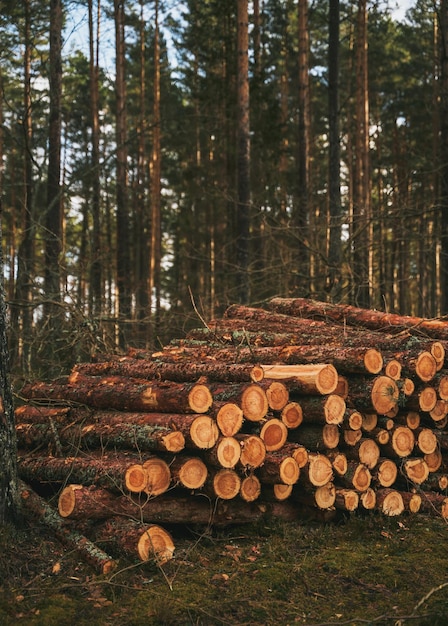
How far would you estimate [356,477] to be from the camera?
609cm

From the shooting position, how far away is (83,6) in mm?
15578

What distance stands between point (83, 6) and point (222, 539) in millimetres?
14016

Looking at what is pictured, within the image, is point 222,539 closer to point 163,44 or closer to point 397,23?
point 163,44

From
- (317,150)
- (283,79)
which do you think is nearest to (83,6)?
(283,79)

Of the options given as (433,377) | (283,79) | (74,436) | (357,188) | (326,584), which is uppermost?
(283,79)

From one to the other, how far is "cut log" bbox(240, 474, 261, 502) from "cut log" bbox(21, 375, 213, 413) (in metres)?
0.71

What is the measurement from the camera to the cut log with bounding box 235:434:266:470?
5.57 m

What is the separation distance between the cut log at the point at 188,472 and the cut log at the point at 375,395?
1737mm

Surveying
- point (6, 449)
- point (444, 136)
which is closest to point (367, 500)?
point (6, 449)

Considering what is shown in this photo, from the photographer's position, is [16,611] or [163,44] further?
[163,44]

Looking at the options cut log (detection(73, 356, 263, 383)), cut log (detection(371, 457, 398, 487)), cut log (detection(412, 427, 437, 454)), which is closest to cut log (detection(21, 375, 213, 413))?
cut log (detection(73, 356, 263, 383))

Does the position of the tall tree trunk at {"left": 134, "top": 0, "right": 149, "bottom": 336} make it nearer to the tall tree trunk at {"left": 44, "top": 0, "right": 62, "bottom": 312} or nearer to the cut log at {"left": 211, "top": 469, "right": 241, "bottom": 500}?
the tall tree trunk at {"left": 44, "top": 0, "right": 62, "bottom": 312}

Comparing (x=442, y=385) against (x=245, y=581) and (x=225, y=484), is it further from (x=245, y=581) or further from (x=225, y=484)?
(x=245, y=581)

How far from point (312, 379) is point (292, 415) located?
38cm
